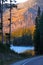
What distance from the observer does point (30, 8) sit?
180ft

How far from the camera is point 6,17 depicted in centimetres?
5084

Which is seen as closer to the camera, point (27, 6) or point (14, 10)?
point (14, 10)

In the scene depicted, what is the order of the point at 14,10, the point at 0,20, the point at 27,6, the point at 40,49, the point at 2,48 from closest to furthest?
the point at 2,48, the point at 40,49, the point at 0,20, the point at 14,10, the point at 27,6

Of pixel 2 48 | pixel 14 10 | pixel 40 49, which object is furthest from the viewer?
pixel 14 10

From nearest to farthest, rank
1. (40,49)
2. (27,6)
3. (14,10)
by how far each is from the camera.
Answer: (40,49) → (14,10) → (27,6)

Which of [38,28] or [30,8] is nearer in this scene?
[38,28]

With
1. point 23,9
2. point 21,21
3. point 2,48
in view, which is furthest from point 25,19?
point 2,48

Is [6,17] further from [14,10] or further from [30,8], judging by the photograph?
[30,8]

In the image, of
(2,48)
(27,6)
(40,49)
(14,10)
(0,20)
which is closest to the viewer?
(2,48)

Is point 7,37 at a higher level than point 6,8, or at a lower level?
lower

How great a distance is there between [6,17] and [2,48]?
38.8ft

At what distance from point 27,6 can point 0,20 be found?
10453 millimetres

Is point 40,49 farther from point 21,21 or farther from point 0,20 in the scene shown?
point 21,21

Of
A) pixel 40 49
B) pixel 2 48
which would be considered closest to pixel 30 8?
pixel 40 49
